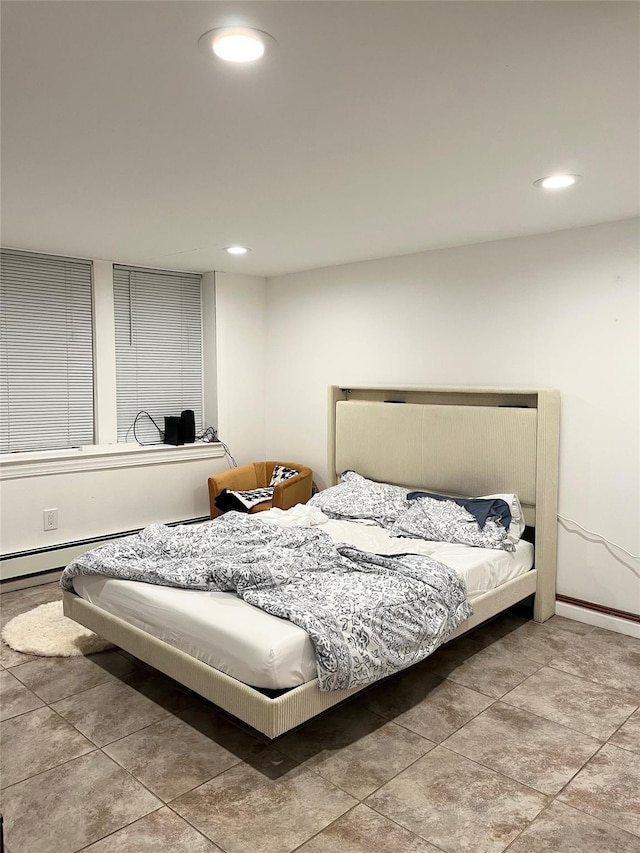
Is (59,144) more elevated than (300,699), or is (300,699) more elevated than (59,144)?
(59,144)

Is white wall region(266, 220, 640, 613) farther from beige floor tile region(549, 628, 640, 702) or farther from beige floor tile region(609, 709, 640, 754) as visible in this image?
beige floor tile region(609, 709, 640, 754)

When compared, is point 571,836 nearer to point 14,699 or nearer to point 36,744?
point 36,744

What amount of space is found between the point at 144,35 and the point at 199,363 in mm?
4240

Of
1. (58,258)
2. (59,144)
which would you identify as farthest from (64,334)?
(59,144)

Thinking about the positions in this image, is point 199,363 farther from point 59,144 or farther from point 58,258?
point 59,144

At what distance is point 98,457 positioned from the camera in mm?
4988

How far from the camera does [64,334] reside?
5051mm

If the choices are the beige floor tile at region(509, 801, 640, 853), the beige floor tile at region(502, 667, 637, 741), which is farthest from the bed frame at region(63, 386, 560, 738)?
the beige floor tile at region(509, 801, 640, 853)

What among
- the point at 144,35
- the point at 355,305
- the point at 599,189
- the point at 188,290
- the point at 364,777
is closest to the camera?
the point at 144,35

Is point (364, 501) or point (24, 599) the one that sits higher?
point (364, 501)

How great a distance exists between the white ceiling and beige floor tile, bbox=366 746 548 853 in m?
2.42

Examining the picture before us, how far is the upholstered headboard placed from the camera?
4.00 m

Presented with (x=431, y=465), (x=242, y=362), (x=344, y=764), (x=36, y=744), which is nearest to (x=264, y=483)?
(x=242, y=362)

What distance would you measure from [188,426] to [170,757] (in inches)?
128
